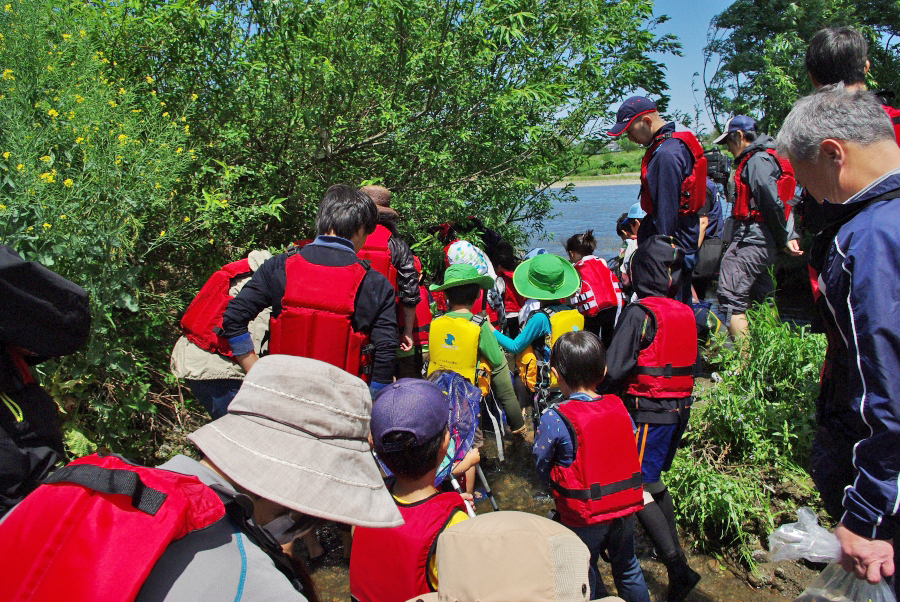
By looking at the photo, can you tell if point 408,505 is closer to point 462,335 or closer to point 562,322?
point 462,335

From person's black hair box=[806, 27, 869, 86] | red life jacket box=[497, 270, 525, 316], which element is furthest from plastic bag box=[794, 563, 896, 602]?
red life jacket box=[497, 270, 525, 316]

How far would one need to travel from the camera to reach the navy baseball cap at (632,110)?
12.2 ft

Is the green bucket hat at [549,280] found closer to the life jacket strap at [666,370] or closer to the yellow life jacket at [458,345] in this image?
the yellow life jacket at [458,345]

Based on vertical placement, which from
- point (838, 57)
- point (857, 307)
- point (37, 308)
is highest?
point (838, 57)

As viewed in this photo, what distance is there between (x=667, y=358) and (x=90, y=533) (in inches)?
101

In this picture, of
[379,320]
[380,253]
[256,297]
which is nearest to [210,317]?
[256,297]

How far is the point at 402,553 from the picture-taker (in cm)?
186

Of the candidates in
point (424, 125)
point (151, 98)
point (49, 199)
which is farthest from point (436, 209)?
point (49, 199)

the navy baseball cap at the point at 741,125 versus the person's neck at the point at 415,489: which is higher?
the navy baseball cap at the point at 741,125

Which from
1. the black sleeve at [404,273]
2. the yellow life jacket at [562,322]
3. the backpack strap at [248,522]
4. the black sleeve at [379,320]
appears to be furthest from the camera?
the yellow life jacket at [562,322]

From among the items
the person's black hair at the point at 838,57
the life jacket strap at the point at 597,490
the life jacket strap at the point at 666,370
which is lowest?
the life jacket strap at the point at 597,490

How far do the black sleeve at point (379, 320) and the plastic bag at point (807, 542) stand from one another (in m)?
1.86

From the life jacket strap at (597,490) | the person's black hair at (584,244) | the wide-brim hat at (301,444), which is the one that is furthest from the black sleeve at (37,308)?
the person's black hair at (584,244)

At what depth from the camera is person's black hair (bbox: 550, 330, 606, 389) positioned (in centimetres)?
258
